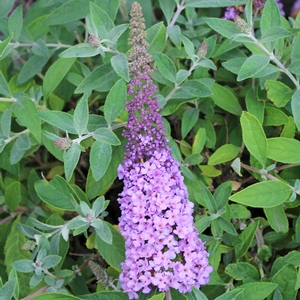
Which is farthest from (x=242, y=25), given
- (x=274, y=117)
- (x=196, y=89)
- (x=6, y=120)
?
(x=6, y=120)

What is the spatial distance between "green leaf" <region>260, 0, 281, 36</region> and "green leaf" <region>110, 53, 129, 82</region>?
17.6 inches

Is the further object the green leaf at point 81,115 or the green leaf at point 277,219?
the green leaf at point 277,219

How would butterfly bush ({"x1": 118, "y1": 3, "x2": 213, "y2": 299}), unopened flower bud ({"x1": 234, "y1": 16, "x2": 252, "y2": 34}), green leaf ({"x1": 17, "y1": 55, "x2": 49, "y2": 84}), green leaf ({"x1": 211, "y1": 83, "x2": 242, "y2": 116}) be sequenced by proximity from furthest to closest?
green leaf ({"x1": 17, "y1": 55, "x2": 49, "y2": 84}), green leaf ({"x1": 211, "y1": 83, "x2": 242, "y2": 116}), unopened flower bud ({"x1": 234, "y1": 16, "x2": 252, "y2": 34}), butterfly bush ({"x1": 118, "y1": 3, "x2": 213, "y2": 299})

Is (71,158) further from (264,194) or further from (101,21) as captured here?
(264,194)

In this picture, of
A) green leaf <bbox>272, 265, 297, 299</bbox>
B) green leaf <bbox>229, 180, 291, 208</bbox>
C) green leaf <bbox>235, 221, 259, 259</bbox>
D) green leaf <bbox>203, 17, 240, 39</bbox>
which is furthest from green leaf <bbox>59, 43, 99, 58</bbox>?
green leaf <bbox>272, 265, 297, 299</bbox>

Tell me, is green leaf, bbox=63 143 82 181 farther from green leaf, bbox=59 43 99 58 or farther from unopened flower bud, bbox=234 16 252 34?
unopened flower bud, bbox=234 16 252 34

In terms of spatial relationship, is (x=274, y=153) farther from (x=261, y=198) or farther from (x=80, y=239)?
(x=80, y=239)

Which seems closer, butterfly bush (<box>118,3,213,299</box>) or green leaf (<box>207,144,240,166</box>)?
butterfly bush (<box>118,3,213,299</box>)

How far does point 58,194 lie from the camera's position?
151 centimetres

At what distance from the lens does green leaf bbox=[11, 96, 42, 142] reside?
1.54m

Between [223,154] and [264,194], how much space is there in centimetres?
31

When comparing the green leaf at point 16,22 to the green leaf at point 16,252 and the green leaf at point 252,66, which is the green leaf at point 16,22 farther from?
the green leaf at point 252,66

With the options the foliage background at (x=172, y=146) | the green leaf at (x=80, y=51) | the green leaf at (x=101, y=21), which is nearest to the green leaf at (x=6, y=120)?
the foliage background at (x=172, y=146)

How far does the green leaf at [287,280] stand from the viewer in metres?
1.34
